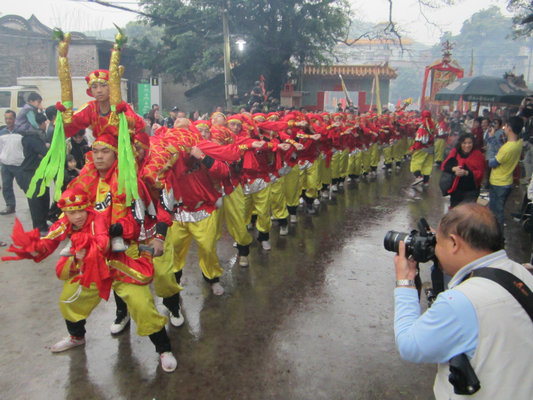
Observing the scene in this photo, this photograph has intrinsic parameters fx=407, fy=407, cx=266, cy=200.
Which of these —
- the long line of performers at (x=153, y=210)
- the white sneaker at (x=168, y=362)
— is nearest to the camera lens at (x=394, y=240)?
the long line of performers at (x=153, y=210)

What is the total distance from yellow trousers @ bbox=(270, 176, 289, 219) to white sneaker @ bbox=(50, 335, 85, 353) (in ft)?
11.3

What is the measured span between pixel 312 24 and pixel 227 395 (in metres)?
16.4

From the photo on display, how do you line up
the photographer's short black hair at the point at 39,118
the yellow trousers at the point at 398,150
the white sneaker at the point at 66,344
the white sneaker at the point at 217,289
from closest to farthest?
the white sneaker at the point at 66,344 < the white sneaker at the point at 217,289 < the photographer's short black hair at the point at 39,118 < the yellow trousers at the point at 398,150

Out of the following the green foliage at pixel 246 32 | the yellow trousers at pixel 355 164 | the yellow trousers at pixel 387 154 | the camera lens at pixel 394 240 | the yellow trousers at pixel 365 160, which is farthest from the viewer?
the green foliage at pixel 246 32

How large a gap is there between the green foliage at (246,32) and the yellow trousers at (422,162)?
847 centimetres

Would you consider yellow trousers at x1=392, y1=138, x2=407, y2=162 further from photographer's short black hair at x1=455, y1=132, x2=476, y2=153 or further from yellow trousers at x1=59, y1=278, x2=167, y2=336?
yellow trousers at x1=59, y1=278, x2=167, y2=336

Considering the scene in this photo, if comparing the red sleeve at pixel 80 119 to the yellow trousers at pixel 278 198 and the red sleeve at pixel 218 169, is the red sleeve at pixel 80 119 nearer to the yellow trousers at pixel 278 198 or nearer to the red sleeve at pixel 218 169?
the red sleeve at pixel 218 169

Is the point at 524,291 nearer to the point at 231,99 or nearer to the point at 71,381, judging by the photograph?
the point at 71,381

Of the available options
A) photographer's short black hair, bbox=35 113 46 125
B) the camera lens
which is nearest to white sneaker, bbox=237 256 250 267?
the camera lens

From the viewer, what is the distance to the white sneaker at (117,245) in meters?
2.87

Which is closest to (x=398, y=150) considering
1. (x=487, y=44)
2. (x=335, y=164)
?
(x=335, y=164)

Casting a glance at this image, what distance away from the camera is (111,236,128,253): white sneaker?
113 inches

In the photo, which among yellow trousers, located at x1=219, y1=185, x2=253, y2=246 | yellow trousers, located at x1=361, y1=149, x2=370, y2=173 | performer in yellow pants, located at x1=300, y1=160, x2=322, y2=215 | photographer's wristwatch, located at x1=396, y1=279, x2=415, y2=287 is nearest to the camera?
photographer's wristwatch, located at x1=396, y1=279, x2=415, y2=287

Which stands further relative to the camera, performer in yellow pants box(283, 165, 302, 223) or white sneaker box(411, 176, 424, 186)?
white sneaker box(411, 176, 424, 186)
